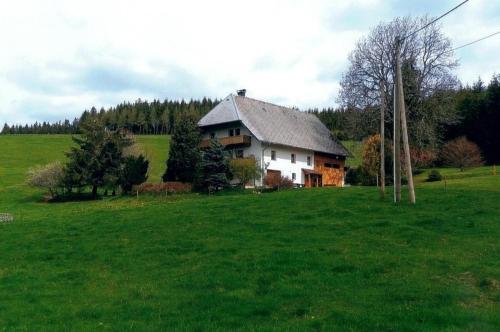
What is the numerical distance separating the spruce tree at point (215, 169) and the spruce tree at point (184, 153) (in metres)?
1.07

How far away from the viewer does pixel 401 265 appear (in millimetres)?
15055

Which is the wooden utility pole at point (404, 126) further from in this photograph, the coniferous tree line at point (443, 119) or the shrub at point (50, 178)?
the shrub at point (50, 178)

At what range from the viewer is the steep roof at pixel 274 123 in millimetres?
53656

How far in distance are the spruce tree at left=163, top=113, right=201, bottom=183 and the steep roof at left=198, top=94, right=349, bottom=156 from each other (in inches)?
199

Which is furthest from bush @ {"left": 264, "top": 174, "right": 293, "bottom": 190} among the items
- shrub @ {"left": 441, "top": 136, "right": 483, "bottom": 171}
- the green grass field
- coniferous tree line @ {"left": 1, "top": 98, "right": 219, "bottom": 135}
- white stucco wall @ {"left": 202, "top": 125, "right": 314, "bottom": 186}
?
coniferous tree line @ {"left": 1, "top": 98, "right": 219, "bottom": 135}

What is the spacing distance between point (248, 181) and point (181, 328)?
119 ft

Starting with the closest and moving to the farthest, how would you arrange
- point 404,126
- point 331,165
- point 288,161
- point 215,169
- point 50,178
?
point 404,126 → point 215,169 → point 50,178 → point 288,161 → point 331,165

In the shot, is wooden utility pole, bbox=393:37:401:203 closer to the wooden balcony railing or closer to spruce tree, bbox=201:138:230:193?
spruce tree, bbox=201:138:230:193

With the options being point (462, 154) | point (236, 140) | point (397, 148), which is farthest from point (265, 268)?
point (462, 154)

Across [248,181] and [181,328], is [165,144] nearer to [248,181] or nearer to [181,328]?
[248,181]

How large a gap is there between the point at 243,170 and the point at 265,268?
30886 mm

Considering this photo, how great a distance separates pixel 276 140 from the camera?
53.4 meters

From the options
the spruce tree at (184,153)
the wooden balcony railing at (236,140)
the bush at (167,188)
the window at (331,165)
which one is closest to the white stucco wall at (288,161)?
the wooden balcony railing at (236,140)

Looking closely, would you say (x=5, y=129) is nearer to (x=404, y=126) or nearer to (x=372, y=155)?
(x=372, y=155)
